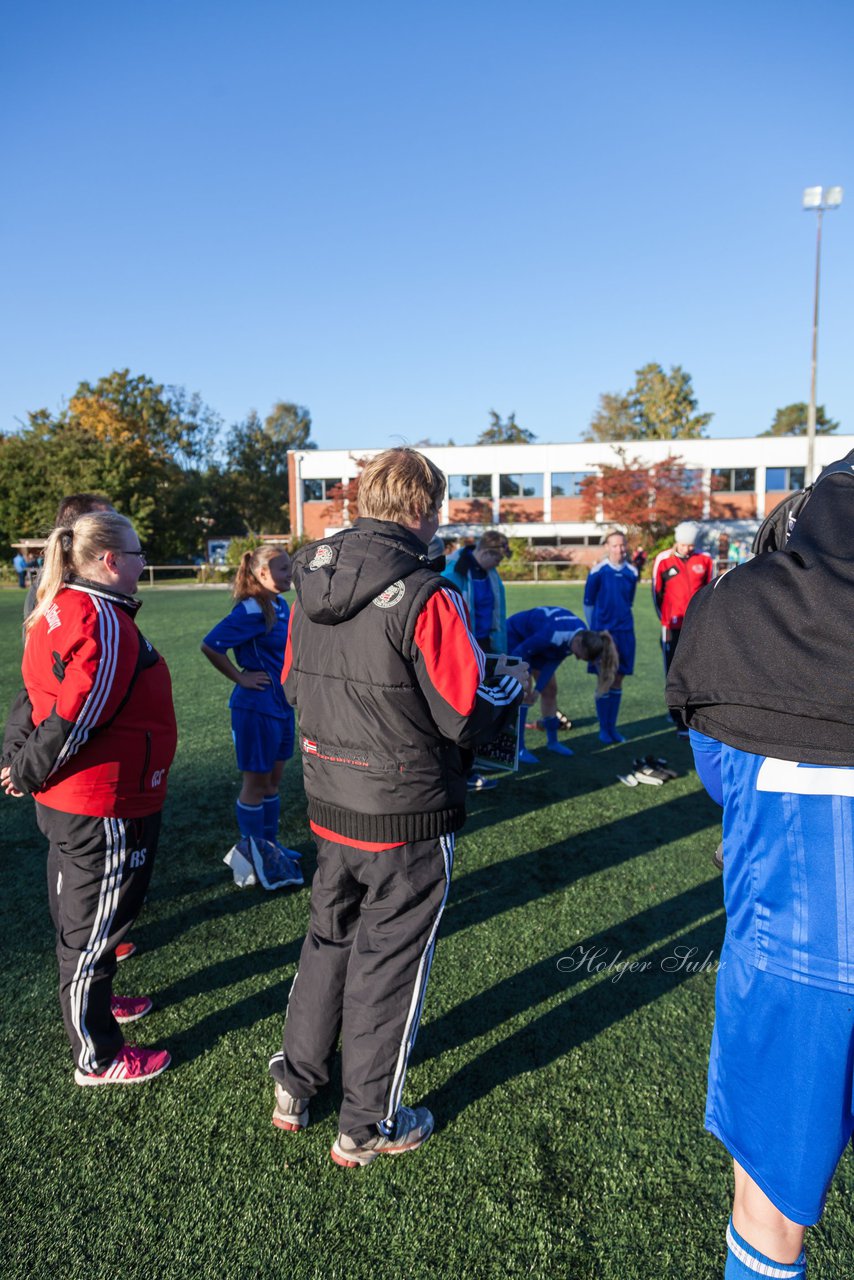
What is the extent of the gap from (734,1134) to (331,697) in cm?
142

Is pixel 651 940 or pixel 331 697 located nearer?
pixel 331 697

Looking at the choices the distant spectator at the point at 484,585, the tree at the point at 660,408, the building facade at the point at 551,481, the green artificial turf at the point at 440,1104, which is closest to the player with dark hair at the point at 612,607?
the distant spectator at the point at 484,585

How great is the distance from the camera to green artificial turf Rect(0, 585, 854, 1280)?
2021 mm

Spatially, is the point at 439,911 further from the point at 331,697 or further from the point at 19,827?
the point at 19,827

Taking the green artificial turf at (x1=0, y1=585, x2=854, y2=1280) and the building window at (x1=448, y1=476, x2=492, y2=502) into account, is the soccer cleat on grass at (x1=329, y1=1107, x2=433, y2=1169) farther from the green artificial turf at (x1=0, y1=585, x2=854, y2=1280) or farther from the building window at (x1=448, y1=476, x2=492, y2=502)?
the building window at (x1=448, y1=476, x2=492, y2=502)

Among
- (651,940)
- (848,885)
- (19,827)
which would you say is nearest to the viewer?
(848,885)

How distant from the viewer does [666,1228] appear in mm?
2090

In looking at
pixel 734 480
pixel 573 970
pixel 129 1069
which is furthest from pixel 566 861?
pixel 734 480

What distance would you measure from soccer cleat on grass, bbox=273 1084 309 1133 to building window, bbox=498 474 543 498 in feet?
145

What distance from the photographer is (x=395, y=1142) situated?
2316 mm

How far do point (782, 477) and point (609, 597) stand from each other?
40193mm

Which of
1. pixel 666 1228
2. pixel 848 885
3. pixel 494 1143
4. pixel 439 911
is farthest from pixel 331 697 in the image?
pixel 666 1228

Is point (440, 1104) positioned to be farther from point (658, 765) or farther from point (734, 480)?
point (734, 480)

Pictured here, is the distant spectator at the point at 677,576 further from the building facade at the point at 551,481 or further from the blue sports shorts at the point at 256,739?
the building facade at the point at 551,481
